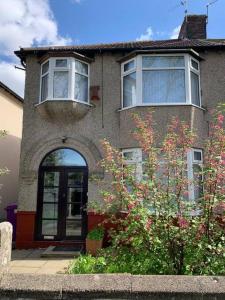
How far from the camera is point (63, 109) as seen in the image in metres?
10.9

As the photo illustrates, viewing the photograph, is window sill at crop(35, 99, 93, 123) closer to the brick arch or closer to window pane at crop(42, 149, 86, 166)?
the brick arch

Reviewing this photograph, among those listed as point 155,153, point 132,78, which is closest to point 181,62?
point 132,78

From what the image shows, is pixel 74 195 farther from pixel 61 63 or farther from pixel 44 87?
pixel 61 63

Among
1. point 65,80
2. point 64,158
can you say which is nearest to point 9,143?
point 64,158

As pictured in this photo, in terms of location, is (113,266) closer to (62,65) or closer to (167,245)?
(167,245)

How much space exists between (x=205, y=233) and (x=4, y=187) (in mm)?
11394

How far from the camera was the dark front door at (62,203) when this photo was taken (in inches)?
429

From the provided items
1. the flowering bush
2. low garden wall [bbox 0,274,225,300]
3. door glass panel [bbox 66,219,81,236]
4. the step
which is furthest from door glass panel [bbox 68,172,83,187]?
low garden wall [bbox 0,274,225,300]

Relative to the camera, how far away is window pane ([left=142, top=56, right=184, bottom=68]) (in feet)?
Answer: 36.4

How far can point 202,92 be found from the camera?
37.1 ft

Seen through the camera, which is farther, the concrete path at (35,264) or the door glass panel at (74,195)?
the door glass panel at (74,195)

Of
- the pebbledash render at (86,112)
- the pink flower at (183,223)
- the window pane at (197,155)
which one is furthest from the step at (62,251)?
the pink flower at (183,223)

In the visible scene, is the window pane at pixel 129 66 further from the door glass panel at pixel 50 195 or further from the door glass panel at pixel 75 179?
the door glass panel at pixel 50 195

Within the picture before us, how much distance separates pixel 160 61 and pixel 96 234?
6.10 m
